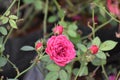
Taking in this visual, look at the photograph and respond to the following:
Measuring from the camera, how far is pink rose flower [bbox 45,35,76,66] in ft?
3.69

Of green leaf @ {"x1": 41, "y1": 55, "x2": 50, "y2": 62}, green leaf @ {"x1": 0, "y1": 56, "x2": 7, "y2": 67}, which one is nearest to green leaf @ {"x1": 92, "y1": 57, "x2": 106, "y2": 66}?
green leaf @ {"x1": 41, "y1": 55, "x2": 50, "y2": 62}

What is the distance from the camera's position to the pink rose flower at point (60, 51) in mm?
1126

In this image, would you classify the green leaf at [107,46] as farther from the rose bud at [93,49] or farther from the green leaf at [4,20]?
the green leaf at [4,20]

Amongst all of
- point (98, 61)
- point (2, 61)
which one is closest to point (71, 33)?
point (98, 61)

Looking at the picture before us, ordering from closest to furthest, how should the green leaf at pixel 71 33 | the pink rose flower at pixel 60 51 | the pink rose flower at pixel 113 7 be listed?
the pink rose flower at pixel 60 51 → the green leaf at pixel 71 33 → the pink rose flower at pixel 113 7

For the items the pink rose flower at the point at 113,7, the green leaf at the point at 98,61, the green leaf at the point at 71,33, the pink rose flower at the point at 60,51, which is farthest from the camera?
the pink rose flower at the point at 113,7

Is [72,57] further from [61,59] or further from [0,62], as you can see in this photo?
[0,62]

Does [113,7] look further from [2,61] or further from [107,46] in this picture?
[2,61]

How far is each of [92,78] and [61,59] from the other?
0.23 meters

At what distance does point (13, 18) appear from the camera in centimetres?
127

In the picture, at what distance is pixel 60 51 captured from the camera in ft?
3.72

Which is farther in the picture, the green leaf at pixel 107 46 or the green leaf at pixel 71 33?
the green leaf at pixel 71 33

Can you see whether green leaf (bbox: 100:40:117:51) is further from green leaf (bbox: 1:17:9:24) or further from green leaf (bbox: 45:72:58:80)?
green leaf (bbox: 1:17:9:24)

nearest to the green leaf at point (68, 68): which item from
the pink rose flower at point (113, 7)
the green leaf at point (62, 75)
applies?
the green leaf at point (62, 75)
